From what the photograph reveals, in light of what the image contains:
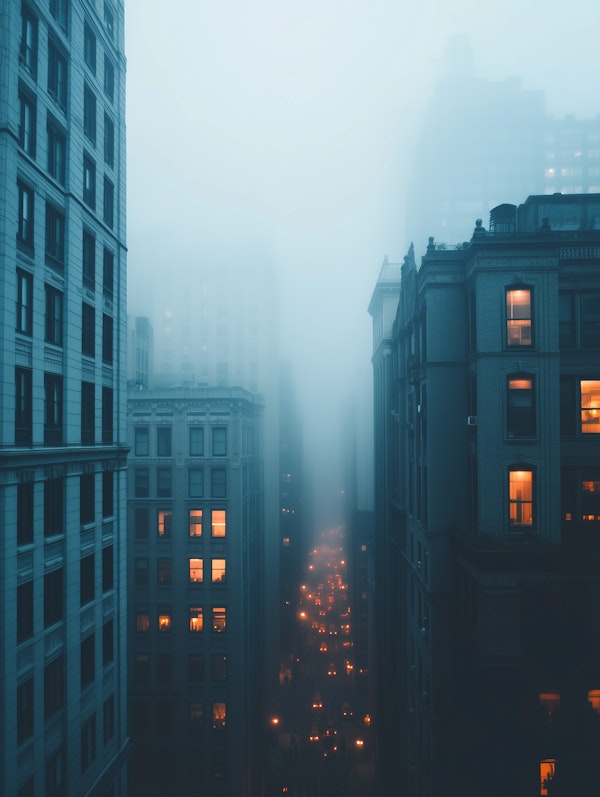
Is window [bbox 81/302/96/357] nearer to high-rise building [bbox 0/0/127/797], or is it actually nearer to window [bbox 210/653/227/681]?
high-rise building [bbox 0/0/127/797]

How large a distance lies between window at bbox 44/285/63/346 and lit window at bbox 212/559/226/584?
31.7m

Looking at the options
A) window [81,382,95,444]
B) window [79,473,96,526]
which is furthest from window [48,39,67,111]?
window [79,473,96,526]

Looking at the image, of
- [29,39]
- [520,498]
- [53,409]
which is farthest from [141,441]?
[520,498]

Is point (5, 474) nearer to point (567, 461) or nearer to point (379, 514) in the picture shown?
point (567, 461)

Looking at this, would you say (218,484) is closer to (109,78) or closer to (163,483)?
(163,483)

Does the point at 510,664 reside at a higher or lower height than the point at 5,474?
lower

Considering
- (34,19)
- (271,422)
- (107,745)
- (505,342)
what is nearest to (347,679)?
(271,422)

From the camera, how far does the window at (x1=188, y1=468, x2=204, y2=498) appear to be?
167ft

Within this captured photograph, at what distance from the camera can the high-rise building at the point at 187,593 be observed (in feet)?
161

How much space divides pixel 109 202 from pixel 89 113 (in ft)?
12.8

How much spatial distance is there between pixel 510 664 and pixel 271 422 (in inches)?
3284

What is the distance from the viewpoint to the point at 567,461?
24.8 m

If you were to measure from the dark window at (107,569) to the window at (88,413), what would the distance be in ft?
17.3

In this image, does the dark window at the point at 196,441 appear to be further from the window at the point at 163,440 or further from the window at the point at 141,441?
the window at the point at 141,441
